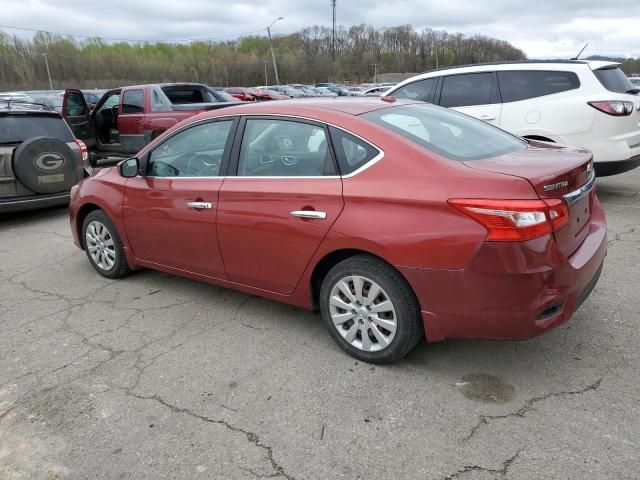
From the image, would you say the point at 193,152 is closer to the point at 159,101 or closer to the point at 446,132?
the point at 446,132

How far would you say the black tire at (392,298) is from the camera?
2865 millimetres

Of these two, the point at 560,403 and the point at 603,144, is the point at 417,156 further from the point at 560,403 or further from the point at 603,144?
the point at 603,144

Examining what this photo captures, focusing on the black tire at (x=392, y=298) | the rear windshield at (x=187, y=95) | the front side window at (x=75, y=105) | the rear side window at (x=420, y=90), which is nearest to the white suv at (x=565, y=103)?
the rear side window at (x=420, y=90)

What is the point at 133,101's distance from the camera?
33.5 ft

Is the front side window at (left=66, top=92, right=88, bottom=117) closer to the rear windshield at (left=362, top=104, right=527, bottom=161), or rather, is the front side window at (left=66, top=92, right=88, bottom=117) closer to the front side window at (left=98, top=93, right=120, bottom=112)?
the front side window at (left=98, top=93, right=120, bottom=112)

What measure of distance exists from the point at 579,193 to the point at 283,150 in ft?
5.85

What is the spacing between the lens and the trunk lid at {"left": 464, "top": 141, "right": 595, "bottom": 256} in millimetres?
2627

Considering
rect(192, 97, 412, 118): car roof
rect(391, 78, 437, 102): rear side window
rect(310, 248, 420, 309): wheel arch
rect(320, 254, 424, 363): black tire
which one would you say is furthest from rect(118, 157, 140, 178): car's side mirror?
rect(391, 78, 437, 102): rear side window

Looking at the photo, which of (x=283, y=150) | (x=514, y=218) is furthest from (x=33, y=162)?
(x=514, y=218)

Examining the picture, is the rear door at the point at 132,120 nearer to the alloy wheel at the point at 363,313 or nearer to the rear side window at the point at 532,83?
the rear side window at the point at 532,83

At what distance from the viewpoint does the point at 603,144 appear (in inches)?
242

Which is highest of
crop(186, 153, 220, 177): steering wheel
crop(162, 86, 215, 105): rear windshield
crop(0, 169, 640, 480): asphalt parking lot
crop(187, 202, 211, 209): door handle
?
crop(162, 86, 215, 105): rear windshield

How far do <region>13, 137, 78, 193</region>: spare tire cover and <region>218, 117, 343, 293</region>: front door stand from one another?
164 inches

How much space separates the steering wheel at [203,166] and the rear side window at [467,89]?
446 centimetres
